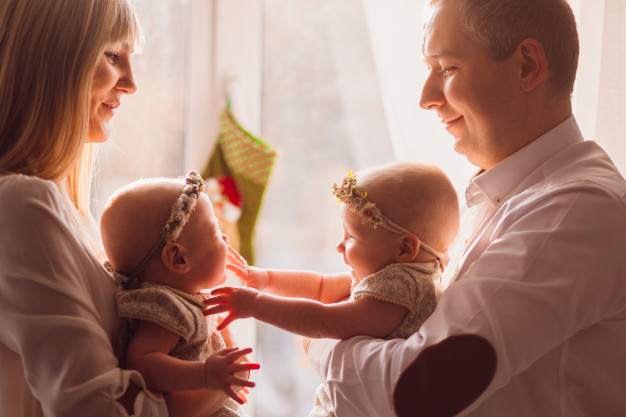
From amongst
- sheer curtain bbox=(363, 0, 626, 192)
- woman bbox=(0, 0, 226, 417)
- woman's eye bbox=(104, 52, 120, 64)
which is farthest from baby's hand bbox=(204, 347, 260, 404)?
sheer curtain bbox=(363, 0, 626, 192)

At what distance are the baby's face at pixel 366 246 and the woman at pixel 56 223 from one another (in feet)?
1.56

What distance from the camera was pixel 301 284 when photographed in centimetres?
186

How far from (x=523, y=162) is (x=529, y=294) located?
1.41 feet

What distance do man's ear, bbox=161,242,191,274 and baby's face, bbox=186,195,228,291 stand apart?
22 mm

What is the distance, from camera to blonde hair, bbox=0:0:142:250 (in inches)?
55.4

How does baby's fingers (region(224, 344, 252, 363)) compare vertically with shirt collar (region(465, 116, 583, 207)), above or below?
below

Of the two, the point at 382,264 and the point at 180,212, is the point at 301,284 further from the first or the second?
the point at 180,212

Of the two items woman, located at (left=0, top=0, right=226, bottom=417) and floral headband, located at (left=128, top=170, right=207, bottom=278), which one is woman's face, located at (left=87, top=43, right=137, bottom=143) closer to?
woman, located at (left=0, top=0, right=226, bottom=417)

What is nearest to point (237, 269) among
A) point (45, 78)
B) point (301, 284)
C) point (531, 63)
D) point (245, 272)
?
point (245, 272)

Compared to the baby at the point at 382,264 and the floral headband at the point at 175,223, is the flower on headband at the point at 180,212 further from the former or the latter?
the baby at the point at 382,264

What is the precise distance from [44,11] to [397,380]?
114 cm

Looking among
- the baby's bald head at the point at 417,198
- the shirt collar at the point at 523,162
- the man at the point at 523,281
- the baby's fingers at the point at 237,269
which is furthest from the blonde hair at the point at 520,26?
the baby's fingers at the point at 237,269

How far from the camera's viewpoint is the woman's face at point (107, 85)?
5.00 feet

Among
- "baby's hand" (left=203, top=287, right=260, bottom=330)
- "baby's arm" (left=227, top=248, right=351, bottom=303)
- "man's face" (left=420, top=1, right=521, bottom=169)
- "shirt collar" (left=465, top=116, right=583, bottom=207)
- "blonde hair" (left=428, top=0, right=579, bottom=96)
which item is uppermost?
"blonde hair" (left=428, top=0, right=579, bottom=96)
